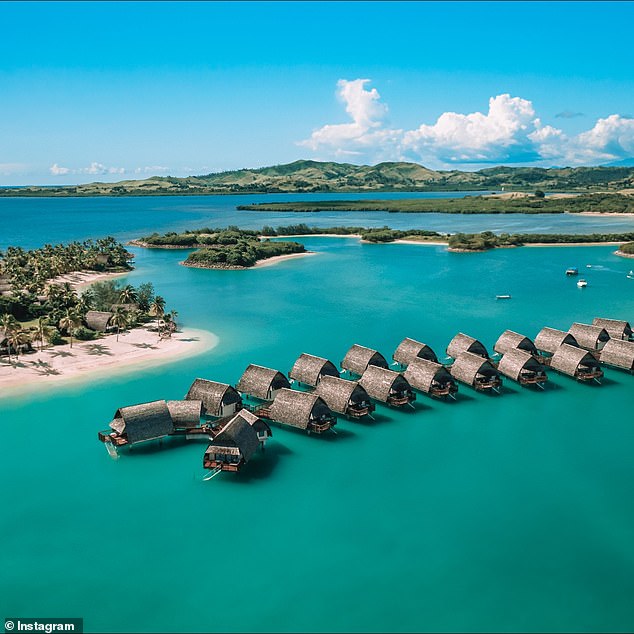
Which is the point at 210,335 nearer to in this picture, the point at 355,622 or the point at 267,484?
the point at 267,484

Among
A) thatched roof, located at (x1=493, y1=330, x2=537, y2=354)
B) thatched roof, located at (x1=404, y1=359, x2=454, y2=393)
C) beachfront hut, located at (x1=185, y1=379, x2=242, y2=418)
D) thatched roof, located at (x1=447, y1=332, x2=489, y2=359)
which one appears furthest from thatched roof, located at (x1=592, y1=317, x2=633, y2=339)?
beachfront hut, located at (x1=185, y1=379, x2=242, y2=418)

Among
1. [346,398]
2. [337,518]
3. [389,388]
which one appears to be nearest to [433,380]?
A: [389,388]

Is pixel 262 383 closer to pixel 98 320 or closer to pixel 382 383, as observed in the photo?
pixel 382 383

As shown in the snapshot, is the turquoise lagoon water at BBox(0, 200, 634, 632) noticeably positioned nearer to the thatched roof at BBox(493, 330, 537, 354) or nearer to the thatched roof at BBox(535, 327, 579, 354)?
the thatched roof at BBox(535, 327, 579, 354)

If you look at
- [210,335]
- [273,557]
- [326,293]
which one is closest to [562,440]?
[273,557]

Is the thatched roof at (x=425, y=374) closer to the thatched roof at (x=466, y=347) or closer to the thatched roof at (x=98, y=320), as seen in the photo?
the thatched roof at (x=466, y=347)

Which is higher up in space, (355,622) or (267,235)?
(267,235)
